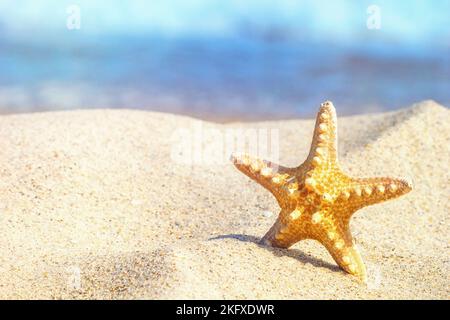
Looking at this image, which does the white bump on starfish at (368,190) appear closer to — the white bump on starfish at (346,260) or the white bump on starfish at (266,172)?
the white bump on starfish at (346,260)

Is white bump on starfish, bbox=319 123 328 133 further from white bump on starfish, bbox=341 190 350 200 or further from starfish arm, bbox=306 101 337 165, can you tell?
white bump on starfish, bbox=341 190 350 200

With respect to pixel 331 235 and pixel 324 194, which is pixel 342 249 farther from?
pixel 324 194

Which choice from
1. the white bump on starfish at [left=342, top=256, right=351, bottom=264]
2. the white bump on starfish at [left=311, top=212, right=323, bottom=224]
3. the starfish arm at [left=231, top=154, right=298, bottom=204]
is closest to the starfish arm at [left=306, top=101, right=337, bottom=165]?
the starfish arm at [left=231, top=154, right=298, bottom=204]

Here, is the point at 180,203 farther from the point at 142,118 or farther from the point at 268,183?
the point at 142,118

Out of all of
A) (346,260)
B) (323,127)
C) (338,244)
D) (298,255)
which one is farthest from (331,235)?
(323,127)

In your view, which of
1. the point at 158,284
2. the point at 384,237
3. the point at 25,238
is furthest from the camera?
the point at 384,237

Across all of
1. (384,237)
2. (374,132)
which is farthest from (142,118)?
(384,237)
